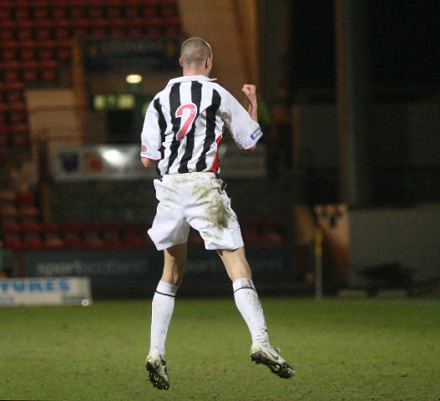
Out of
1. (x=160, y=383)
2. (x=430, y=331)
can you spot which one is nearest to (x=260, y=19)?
(x=430, y=331)

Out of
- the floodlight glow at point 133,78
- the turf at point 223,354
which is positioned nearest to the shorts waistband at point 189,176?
the turf at point 223,354

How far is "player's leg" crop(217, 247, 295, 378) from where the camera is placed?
588 cm

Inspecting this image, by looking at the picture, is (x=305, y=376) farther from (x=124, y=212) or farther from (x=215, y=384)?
(x=124, y=212)

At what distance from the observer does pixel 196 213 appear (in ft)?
20.2

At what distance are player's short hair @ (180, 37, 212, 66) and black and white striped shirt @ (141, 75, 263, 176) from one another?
0.31ft

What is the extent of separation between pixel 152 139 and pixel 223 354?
2555mm

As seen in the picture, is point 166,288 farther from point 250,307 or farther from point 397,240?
point 397,240

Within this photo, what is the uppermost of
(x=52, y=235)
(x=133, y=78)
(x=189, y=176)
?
(x=133, y=78)

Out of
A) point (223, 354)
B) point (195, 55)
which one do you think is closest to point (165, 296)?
point (195, 55)

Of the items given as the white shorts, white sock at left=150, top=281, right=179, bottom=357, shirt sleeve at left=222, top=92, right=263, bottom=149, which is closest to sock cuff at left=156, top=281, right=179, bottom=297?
white sock at left=150, top=281, right=179, bottom=357

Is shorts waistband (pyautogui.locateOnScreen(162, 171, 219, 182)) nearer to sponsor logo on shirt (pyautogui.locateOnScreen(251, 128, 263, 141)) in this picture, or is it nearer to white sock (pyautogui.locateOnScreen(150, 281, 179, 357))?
sponsor logo on shirt (pyautogui.locateOnScreen(251, 128, 263, 141))

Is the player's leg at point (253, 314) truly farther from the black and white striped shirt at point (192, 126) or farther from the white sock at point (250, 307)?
the black and white striped shirt at point (192, 126)

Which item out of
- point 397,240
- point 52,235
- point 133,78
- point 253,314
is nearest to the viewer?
point 253,314

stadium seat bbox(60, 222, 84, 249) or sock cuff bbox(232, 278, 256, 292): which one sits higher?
sock cuff bbox(232, 278, 256, 292)
